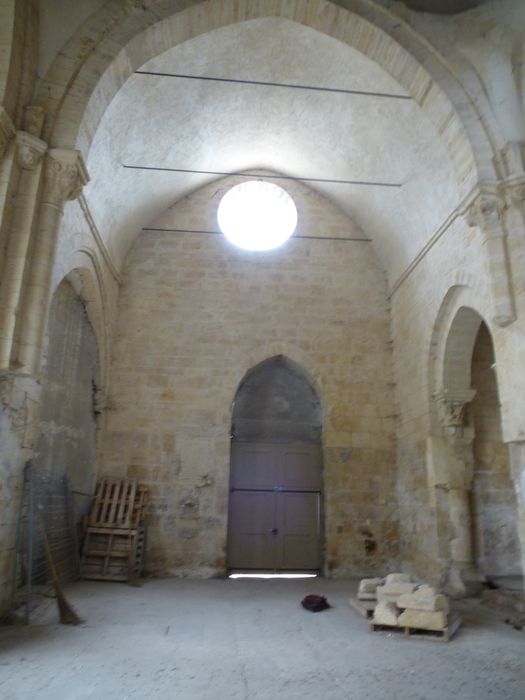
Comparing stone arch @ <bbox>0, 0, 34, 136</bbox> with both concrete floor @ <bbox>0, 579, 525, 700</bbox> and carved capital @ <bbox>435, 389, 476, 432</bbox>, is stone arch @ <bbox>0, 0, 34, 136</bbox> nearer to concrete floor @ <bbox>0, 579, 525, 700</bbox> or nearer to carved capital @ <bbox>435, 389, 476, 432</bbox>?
concrete floor @ <bbox>0, 579, 525, 700</bbox>

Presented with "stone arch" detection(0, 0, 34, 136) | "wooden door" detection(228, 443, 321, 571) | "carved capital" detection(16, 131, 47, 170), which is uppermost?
"stone arch" detection(0, 0, 34, 136)

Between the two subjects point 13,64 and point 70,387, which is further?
point 70,387

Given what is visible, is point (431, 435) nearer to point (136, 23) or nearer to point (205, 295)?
point (205, 295)

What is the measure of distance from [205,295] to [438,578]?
591 cm

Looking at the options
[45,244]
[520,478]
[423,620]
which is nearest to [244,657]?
[423,620]

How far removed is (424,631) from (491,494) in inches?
140

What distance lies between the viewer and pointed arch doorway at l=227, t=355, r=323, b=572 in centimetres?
945

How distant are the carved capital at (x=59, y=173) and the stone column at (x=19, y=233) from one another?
0.10 metres

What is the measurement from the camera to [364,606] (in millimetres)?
6078

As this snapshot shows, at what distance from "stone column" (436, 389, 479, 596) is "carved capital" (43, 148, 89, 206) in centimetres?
565

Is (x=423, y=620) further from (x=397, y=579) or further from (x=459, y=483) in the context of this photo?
(x=459, y=483)

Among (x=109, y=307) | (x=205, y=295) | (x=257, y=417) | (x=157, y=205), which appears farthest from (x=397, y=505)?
(x=157, y=205)

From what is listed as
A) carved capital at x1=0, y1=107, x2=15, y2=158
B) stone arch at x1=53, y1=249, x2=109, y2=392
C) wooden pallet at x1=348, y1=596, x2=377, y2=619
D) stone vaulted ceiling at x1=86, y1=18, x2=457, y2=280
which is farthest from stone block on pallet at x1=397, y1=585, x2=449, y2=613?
carved capital at x1=0, y1=107, x2=15, y2=158

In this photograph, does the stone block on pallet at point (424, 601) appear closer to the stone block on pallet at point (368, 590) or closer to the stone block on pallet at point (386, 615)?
the stone block on pallet at point (386, 615)
